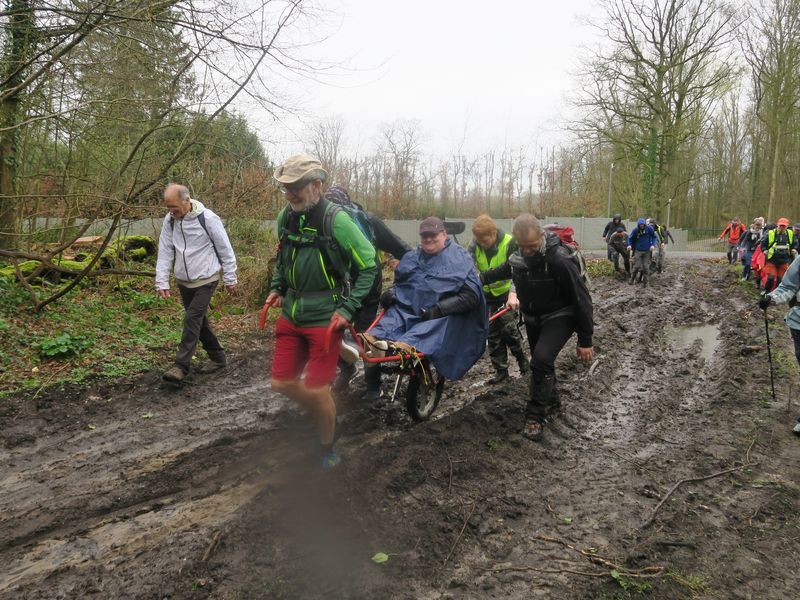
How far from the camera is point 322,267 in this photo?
4090 mm

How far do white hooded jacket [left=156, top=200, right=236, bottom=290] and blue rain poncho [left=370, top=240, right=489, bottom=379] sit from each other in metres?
2.17

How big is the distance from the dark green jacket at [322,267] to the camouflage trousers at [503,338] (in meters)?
3.00

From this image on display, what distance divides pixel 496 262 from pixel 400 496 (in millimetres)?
3211

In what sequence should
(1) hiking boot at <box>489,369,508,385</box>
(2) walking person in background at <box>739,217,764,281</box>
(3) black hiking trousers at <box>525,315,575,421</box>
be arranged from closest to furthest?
(3) black hiking trousers at <box>525,315,575,421</box> → (1) hiking boot at <box>489,369,508,385</box> → (2) walking person in background at <box>739,217,764,281</box>

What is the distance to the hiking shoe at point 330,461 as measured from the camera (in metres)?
4.42

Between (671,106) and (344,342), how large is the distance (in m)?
29.5

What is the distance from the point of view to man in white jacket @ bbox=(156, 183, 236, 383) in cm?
643

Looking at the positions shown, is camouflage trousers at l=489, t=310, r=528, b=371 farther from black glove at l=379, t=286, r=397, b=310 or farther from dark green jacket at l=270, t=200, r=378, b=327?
dark green jacket at l=270, t=200, r=378, b=327

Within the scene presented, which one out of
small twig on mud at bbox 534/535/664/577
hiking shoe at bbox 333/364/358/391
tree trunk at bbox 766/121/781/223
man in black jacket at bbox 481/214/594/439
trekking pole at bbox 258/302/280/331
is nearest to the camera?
small twig on mud at bbox 534/535/664/577

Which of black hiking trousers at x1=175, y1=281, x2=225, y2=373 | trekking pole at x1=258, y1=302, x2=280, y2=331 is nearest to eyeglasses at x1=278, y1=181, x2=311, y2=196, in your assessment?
trekking pole at x1=258, y1=302, x2=280, y2=331

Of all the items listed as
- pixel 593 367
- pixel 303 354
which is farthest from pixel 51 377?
pixel 593 367

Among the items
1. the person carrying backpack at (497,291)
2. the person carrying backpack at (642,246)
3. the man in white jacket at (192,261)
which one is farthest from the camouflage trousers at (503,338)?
the person carrying backpack at (642,246)

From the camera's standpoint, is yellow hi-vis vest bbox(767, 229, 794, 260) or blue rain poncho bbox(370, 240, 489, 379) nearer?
blue rain poncho bbox(370, 240, 489, 379)

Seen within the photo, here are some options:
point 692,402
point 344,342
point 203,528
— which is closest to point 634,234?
point 692,402
